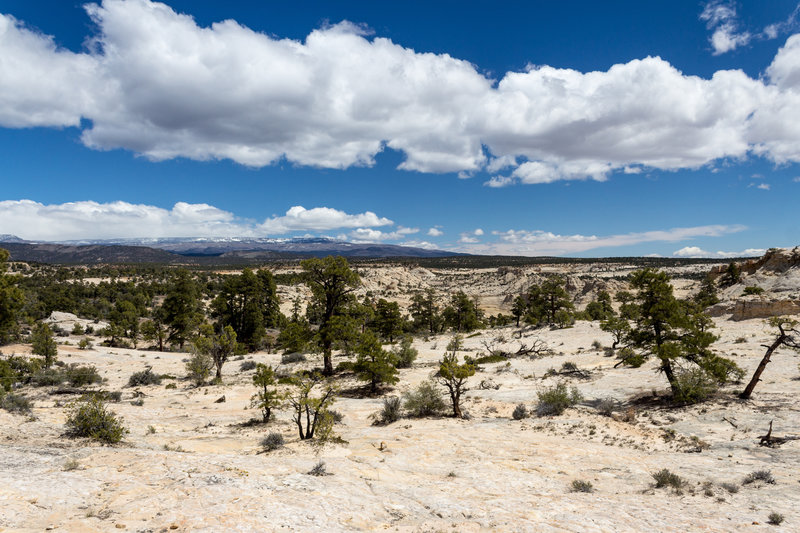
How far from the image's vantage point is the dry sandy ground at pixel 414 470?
8219mm

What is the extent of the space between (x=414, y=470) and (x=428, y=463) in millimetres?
791

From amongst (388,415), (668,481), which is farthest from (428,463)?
(668,481)

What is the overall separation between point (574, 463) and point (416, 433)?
→ 5.98m

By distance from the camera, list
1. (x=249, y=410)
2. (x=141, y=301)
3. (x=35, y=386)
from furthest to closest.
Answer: (x=141, y=301), (x=35, y=386), (x=249, y=410)

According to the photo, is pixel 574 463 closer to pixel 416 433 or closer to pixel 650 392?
pixel 416 433

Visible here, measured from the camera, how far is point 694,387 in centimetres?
1720

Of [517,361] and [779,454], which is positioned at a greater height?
[779,454]

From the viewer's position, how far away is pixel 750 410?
622 inches

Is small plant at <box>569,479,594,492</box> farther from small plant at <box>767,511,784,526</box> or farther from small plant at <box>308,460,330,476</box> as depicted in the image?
small plant at <box>308,460,330,476</box>

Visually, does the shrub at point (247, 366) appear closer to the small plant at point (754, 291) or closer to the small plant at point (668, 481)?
the small plant at point (668, 481)

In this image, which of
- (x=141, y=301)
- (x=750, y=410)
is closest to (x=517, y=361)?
(x=750, y=410)

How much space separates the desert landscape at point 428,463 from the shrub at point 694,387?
47 centimetres

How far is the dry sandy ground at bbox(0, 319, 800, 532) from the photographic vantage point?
8.22 metres

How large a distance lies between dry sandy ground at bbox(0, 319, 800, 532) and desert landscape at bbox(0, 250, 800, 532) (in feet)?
0.18
